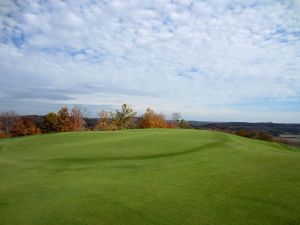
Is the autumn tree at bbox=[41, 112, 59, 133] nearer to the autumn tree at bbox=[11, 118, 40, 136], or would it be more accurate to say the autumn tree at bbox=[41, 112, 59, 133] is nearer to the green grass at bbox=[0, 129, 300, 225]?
the autumn tree at bbox=[11, 118, 40, 136]

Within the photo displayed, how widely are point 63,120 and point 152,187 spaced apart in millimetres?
89659

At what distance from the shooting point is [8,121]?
4205 inches

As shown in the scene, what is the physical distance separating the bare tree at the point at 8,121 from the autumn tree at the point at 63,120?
1813 cm

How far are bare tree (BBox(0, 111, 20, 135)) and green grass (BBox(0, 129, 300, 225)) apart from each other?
90.0 metres

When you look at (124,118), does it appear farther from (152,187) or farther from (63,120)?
(152,187)

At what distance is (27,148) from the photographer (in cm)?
2497

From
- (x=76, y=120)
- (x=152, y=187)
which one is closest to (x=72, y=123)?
(x=76, y=120)

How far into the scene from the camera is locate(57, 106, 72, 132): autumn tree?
95125mm

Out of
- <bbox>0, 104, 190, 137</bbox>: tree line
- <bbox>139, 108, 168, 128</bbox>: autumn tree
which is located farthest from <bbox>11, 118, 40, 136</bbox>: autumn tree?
<bbox>139, 108, 168, 128</bbox>: autumn tree

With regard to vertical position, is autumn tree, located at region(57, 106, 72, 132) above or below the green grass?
above

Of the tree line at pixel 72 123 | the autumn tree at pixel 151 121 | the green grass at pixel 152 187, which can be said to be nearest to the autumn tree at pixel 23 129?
the tree line at pixel 72 123

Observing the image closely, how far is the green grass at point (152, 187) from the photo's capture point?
25.8 ft

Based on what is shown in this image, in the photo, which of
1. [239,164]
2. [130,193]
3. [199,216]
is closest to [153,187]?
[130,193]

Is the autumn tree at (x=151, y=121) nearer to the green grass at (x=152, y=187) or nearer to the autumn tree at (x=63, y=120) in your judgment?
the autumn tree at (x=63, y=120)
